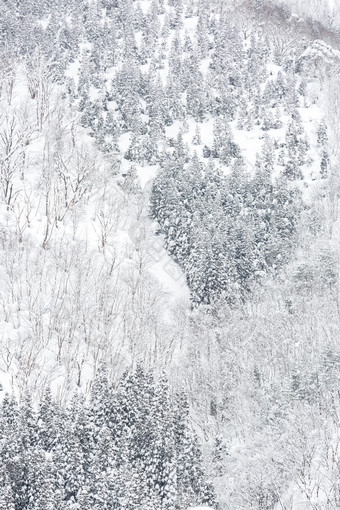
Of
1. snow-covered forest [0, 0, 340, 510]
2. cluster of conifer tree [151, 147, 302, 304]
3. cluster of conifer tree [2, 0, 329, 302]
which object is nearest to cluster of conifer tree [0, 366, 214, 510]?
snow-covered forest [0, 0, 340, 510]

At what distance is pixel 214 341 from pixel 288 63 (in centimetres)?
5638

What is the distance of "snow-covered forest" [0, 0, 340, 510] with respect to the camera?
29.9 m

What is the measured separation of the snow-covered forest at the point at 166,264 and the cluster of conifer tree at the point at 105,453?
11 centimetres

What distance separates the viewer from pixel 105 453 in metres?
29.5

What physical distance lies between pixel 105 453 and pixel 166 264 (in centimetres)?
3100

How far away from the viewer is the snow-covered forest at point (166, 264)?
29875 millimetres

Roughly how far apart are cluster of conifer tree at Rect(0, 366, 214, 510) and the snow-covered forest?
0.11 m

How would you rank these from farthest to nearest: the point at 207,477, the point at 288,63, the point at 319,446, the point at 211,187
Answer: the point at 288,63 < the point at 211,187 < the point at 207,477 < the point at 319,446

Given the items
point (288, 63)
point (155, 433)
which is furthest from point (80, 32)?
point (155, 433)

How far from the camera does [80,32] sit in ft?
299

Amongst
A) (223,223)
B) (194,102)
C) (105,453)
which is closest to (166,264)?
(223,223)

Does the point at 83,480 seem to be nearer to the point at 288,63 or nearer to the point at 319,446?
the point at 319,446

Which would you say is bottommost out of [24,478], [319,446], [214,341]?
[214,341]

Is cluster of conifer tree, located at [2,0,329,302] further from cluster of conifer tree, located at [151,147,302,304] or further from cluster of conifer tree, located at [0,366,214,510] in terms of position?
cluster of conifer tree, located at [0,366,214,510]
